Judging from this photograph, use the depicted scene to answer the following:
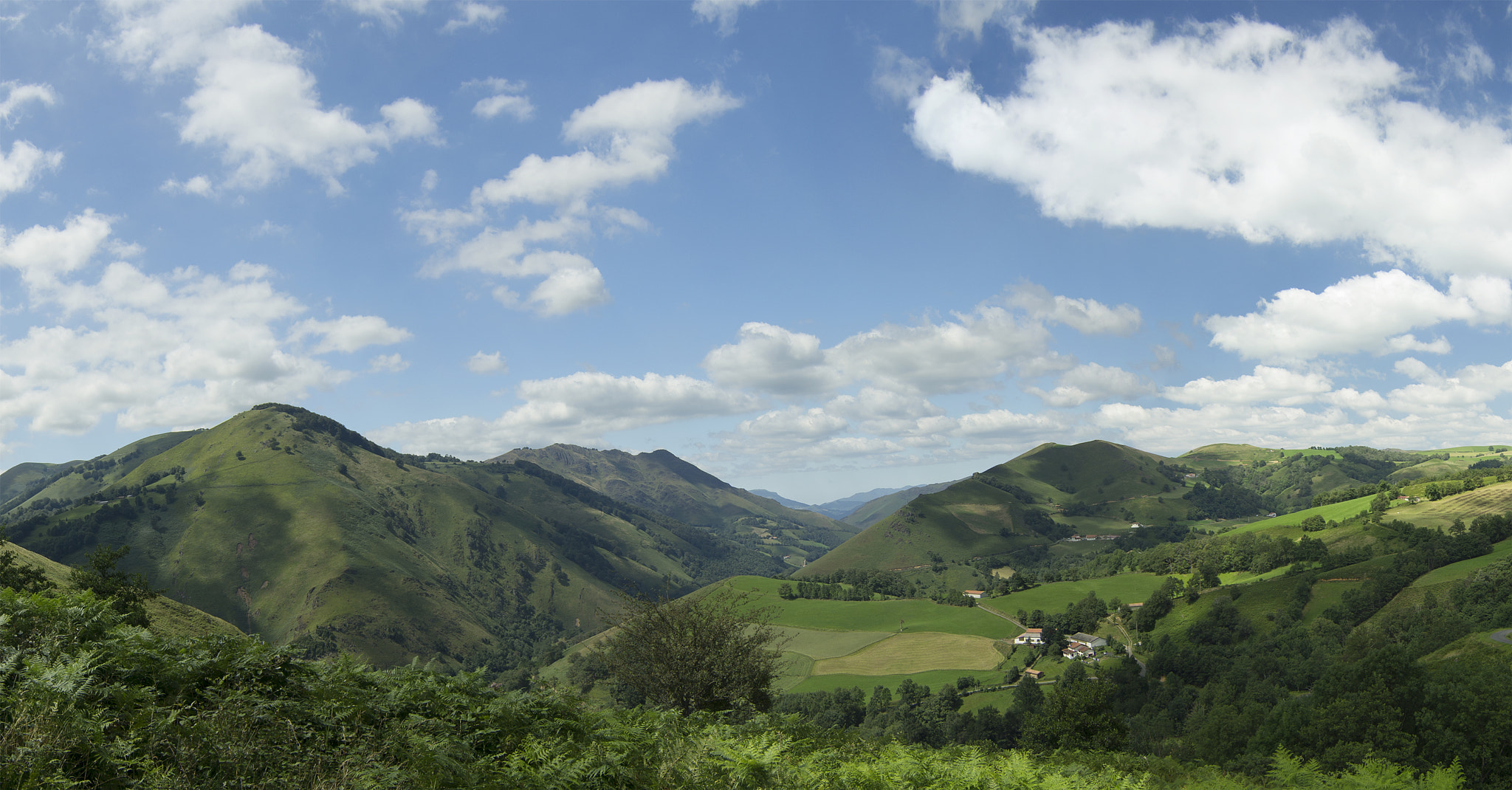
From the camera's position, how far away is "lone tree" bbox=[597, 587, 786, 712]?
3120 cm

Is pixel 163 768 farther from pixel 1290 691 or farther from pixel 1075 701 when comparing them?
pixel 1290 691

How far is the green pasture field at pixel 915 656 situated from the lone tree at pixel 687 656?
420 ft

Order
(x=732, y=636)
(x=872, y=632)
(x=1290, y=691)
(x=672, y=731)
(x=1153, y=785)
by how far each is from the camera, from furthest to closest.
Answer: (x=872, y=632) → (x=1290, y=691) → (x=732, y=636) → (x=1153, y=785) → (x=672, y=731)

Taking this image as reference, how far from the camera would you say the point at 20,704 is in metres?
8.29

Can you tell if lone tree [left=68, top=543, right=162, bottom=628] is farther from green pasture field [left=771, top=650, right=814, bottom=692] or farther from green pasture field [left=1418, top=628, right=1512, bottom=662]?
green pasture field [left=1418, top=628, right=1512, bottom=662]

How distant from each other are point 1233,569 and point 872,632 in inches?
4271

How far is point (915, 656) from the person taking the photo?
15875cm

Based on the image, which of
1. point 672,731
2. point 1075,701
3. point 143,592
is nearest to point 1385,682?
point 1075,701

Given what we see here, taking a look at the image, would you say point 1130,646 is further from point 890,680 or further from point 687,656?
point 687,656

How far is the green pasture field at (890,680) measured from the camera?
138m

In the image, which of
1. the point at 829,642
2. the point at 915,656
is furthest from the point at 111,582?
the point at 829,642

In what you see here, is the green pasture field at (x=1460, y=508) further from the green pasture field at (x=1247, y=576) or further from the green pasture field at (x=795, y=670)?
the green pasture field at (x=795, y=670)

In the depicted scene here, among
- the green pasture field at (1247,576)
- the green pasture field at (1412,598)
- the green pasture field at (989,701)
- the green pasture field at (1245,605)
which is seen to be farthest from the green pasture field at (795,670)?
the green pasture field at (1247,576)

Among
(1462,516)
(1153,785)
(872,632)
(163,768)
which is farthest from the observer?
(872,632)
